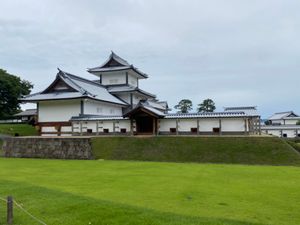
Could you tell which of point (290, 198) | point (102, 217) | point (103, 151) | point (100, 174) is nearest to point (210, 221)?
point (102, 217)

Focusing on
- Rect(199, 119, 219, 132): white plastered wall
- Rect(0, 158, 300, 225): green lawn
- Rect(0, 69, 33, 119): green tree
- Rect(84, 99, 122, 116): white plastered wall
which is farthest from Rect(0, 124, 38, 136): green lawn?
Rect(0, 158, 300, 225): green lawn

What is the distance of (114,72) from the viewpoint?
129 feet

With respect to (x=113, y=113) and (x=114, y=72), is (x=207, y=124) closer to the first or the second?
(x=113, y=113)

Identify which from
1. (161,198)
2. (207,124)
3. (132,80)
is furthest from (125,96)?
(161,198)

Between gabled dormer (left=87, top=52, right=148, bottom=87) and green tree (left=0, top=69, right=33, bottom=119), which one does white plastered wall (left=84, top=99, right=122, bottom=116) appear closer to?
gabled dormer (left=87, top=52, right=148, bottom=87)

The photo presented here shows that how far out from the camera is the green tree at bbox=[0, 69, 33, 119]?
4312 centimetres

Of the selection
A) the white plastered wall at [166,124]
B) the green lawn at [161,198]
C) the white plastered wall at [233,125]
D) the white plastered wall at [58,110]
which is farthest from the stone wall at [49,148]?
the white plastered wall at [233,125]

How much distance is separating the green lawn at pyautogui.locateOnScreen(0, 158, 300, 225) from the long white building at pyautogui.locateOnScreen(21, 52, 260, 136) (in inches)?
440

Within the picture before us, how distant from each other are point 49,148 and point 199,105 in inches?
1727

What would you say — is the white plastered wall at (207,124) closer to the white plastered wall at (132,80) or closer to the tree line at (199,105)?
the white plastered wall at (132,80)

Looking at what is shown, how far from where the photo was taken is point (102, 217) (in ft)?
21.2

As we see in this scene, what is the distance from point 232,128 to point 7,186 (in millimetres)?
17863

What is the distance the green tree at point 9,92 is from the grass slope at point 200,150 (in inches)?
1005

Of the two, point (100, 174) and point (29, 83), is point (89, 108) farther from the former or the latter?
point (29, 83)
